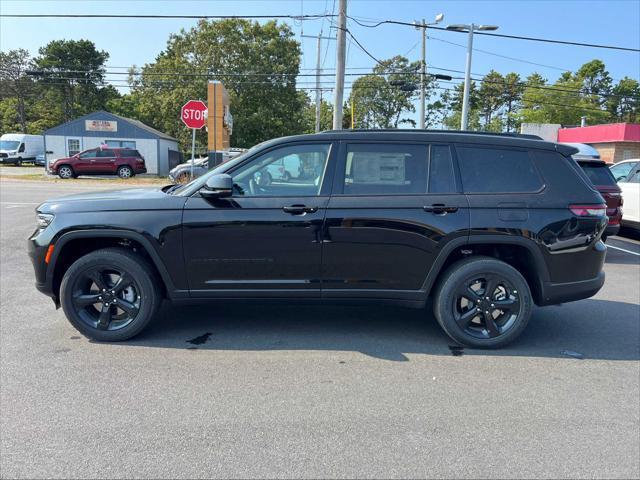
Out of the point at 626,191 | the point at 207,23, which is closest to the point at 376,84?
the point at 207,23

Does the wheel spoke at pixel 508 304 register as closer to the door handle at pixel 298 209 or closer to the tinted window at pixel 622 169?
the door handle at pixel 298 209

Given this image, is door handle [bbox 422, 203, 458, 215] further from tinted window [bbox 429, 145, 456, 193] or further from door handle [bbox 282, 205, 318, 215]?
door handle [bbox 282, 205, 318, 215]

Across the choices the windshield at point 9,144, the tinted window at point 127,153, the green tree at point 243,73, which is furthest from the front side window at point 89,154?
the windshield at point 9,144

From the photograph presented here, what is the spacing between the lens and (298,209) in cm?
404

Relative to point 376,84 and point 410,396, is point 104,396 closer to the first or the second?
point 410,396

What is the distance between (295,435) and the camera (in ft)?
9.48

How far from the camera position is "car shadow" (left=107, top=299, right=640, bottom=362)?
4238 millimetres

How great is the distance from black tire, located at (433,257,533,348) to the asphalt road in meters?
0.19

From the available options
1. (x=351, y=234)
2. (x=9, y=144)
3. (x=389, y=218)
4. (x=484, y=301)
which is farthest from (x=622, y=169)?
(x=9, y=144)

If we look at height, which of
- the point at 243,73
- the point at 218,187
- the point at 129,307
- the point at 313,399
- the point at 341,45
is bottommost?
the point at 313,399

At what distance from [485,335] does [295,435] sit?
2212 mm

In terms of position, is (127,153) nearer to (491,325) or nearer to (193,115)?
(193,115)

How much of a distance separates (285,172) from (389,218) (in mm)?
1013

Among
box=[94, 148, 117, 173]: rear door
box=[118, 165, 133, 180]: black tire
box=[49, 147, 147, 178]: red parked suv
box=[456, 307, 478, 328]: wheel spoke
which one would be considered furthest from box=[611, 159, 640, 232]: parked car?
box=[94, 148, 117, 173]: rear door
